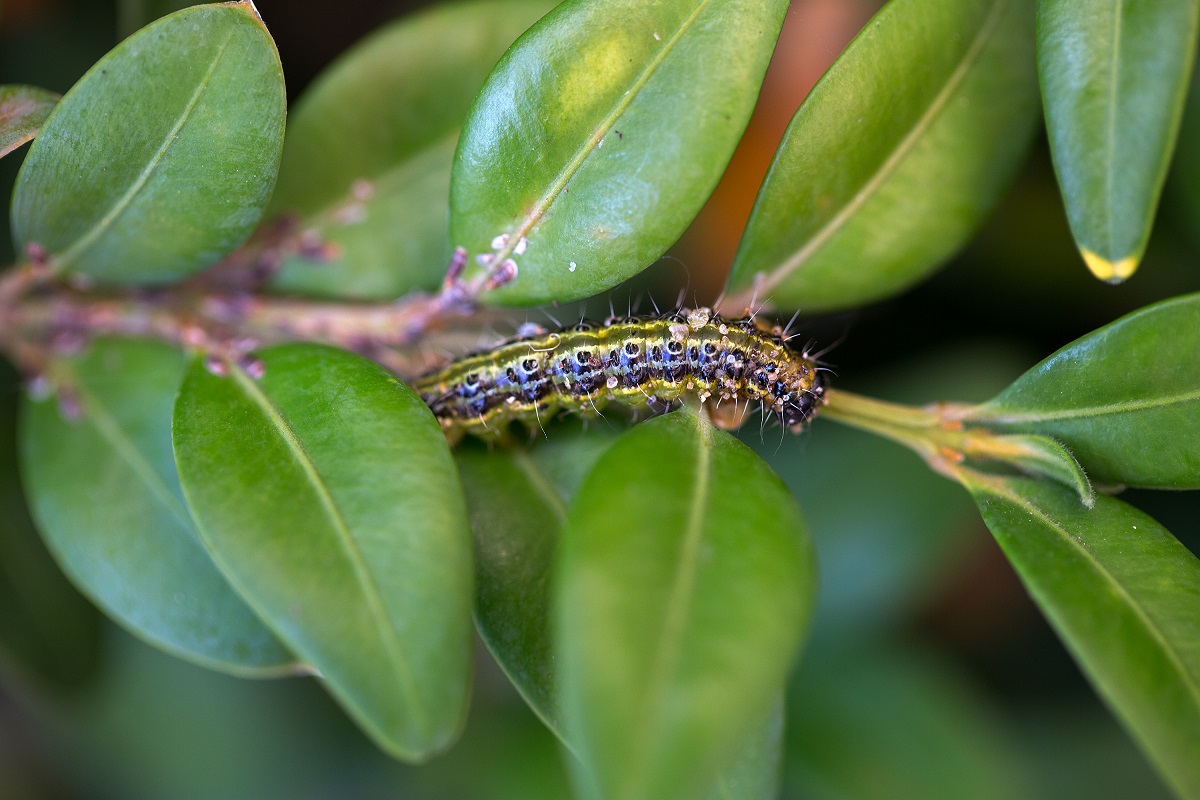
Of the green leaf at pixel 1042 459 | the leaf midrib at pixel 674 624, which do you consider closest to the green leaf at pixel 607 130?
the leaf midrib at pixel 674 624

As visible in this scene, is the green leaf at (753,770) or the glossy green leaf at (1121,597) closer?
the glossy green leaf at (1121,597)

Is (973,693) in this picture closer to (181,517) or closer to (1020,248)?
(1020,248)

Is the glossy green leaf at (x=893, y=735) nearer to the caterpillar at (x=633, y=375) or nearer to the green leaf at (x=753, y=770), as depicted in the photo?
the green leaf at (x=753, y=770)

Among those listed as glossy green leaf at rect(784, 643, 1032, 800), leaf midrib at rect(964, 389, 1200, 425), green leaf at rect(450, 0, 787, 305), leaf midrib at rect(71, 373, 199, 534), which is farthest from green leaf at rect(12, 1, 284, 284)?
glossy green leaf at rect(784, 643, 1032, 800)

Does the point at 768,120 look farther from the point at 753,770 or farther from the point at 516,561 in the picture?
the point at 753,770

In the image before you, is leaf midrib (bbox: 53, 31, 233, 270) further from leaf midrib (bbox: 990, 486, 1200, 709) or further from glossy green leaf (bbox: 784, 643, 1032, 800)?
glossy green leaf (bbox: 784, 643, 1032, 800)

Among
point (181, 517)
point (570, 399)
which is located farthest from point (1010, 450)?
point (181, 517)

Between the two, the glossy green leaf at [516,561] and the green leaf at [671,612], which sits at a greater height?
the green leaf at [671,612]
